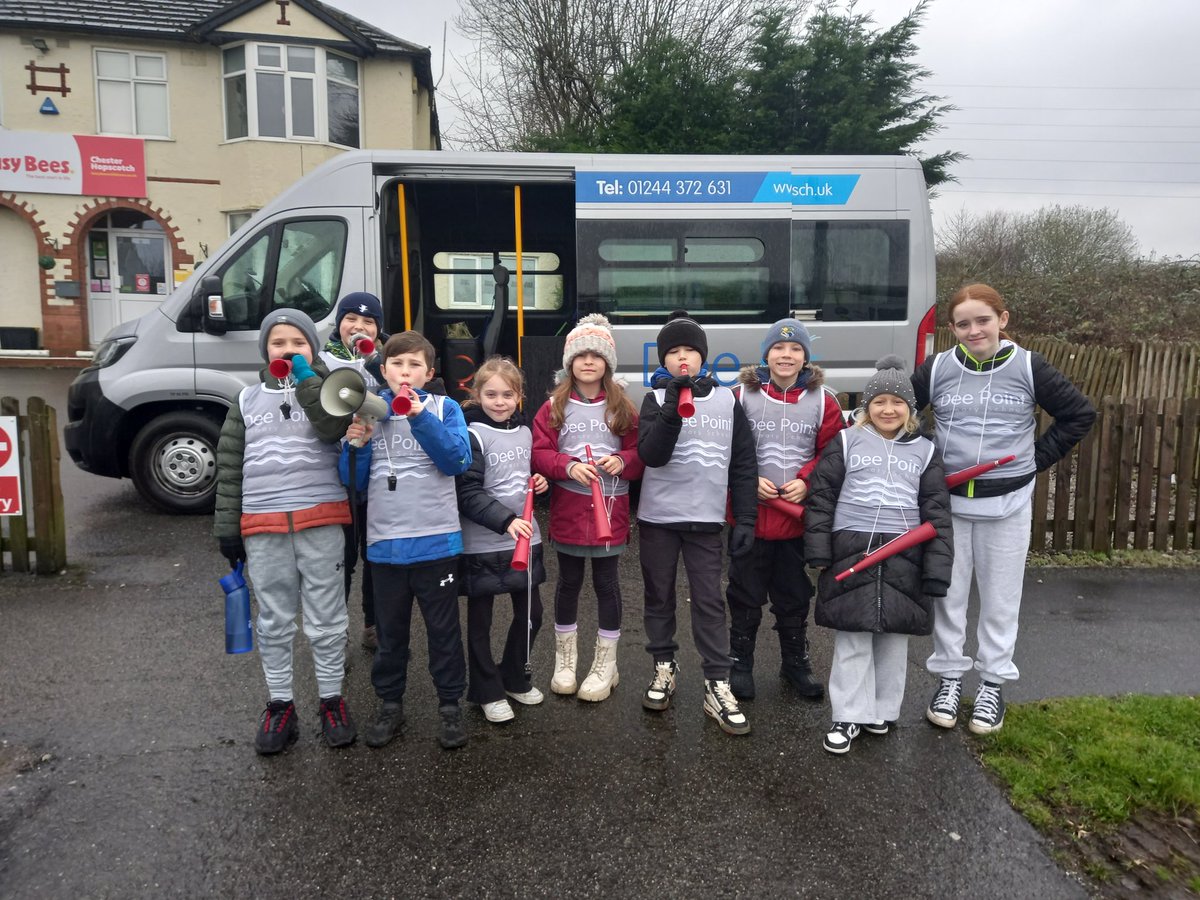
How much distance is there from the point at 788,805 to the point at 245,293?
6076mm

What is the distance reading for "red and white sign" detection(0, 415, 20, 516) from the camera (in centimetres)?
564

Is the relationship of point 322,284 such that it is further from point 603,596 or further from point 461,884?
point 461,884

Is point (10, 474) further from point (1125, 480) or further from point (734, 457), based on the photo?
point (1125, 480)

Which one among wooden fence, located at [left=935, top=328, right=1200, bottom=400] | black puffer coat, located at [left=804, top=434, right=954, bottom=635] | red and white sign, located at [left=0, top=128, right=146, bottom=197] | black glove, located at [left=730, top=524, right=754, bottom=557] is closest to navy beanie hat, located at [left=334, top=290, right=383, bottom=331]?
black glove, located at [left=730, top=524, right=754, bottom=557]

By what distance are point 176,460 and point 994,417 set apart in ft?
20.7

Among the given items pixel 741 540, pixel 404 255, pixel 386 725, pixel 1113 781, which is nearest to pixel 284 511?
pixel 386 725

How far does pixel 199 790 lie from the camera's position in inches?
129

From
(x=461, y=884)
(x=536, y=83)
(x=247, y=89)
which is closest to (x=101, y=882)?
(x=461, y=884)

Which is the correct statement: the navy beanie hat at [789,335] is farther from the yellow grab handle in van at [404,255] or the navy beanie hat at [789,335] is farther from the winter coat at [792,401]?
the yellow grab handle in van at [404,255]

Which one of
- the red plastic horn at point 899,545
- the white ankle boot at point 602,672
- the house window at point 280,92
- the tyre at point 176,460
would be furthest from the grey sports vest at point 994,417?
the house window at point 280,92

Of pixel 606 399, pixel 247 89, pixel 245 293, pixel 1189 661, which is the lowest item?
pixel 1189 661

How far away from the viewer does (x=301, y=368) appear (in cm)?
334

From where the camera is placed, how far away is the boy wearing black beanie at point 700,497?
3775mm

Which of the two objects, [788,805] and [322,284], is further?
[322,284]
